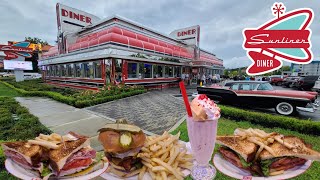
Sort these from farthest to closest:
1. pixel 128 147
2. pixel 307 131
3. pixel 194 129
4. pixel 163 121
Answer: pixel 163 121
pixel 307 131
pixel 194 129
pixel 128 147

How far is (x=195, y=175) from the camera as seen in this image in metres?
1.48

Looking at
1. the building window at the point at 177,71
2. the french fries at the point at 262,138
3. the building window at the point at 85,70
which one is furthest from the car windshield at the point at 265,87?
the building window at the point at 85,70

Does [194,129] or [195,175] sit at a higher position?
[194,129]

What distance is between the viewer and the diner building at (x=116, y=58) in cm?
1375

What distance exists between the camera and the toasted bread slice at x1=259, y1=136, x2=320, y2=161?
130 cm

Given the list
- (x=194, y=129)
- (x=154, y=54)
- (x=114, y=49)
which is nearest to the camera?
(x=194, y=129)

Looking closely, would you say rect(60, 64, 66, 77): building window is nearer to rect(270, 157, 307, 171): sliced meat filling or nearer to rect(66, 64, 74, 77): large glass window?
rect(66, 64, 74, 77): large glass window

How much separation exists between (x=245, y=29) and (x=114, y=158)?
544 centimetres

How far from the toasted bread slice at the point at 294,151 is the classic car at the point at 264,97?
22.6 ft

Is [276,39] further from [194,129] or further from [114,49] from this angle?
[114,49]

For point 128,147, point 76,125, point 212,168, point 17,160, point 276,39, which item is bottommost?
point 76,125

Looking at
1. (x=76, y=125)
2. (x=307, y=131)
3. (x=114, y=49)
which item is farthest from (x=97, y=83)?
(x=307, y=131)

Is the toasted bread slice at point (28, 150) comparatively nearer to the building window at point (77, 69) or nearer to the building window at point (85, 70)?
the building window at point (85, 70)

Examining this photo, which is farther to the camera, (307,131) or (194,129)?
(307,131)
